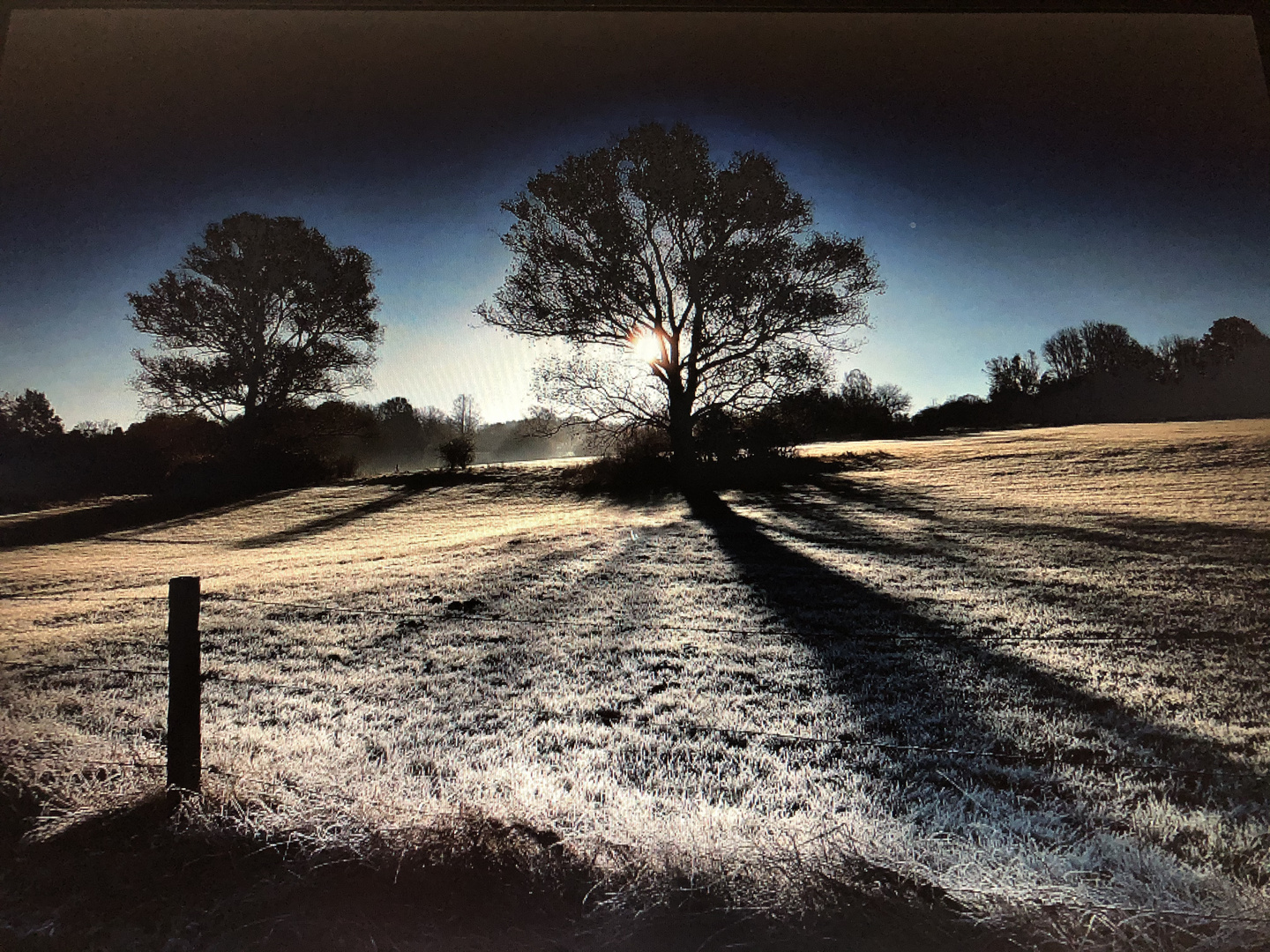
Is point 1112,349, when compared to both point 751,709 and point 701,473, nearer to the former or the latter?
point 751,709

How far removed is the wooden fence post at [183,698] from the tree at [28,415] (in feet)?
7.22

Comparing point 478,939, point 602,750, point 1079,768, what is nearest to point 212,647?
Answer: point 602,750

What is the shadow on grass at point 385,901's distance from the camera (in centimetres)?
142

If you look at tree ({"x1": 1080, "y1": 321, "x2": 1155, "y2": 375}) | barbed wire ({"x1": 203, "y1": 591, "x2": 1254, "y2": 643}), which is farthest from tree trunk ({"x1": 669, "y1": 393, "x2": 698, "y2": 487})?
Answer: tree ({"x1": 1080, "y1": 321, "x2": 1155, "y2": 375})

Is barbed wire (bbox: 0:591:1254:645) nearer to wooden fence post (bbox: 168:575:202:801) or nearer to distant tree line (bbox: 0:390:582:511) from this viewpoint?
wooden fence post (bbox: 168:575:202:801)

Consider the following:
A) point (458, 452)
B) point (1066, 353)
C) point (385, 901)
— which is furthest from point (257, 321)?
point (458, 452)

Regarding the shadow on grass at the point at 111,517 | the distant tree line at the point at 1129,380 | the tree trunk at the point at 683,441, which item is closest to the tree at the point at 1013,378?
the distant tree line at the point at 1129,380

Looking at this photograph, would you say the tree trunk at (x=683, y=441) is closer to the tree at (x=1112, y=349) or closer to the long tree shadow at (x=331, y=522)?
the tree at (x=1112, y=349)

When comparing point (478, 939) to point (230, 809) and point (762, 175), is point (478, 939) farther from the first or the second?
point (762, 175)

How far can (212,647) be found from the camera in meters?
4.51

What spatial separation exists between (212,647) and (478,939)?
14.7 feet

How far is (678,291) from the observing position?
395 inches

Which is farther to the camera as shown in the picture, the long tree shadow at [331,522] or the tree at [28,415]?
the long tree shadow at [331,522]

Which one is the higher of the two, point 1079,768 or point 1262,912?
point 1262,912
